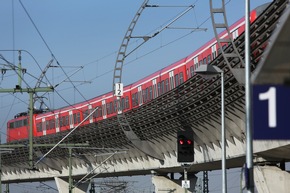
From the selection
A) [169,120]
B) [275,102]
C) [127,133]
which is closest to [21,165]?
[127,133]

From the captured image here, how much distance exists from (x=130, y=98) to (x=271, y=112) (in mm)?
55686

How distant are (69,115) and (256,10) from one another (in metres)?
43.6

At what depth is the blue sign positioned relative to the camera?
4.24 metres

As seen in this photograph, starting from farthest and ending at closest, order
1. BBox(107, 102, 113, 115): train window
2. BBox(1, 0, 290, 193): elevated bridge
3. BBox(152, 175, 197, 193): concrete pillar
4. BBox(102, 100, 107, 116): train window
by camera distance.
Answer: BBox(102, 100, 107, 116): train window → BBox(152, 175, 197, 193): concrete pillar → BBox(107, 102, 113, 115): train window → BBox(1, 0, 290, 193): elevated bridge

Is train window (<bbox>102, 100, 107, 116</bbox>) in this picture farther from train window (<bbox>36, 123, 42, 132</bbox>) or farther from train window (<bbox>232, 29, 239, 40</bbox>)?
train window (<bbox>232, 29, 239, 40</bbox>)

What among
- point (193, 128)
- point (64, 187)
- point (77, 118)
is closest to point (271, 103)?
point (193, 128)

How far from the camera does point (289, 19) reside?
4102 mm

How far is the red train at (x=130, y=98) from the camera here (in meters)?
42.5

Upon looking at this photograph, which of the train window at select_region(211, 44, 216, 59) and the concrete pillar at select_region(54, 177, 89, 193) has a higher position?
the train window at select_region(211, 44, 216, 59)

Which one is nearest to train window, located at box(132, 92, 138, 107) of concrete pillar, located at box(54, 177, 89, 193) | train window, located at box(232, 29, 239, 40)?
train window, located at box(232, 29, 239, 40)

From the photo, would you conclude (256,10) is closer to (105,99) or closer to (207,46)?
(207,46)

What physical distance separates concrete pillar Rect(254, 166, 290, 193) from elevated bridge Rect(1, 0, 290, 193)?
61 centimetres

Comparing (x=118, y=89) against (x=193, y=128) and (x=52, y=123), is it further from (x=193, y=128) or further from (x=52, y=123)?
(x=52, y=123)

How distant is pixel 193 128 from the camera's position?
46969mm
